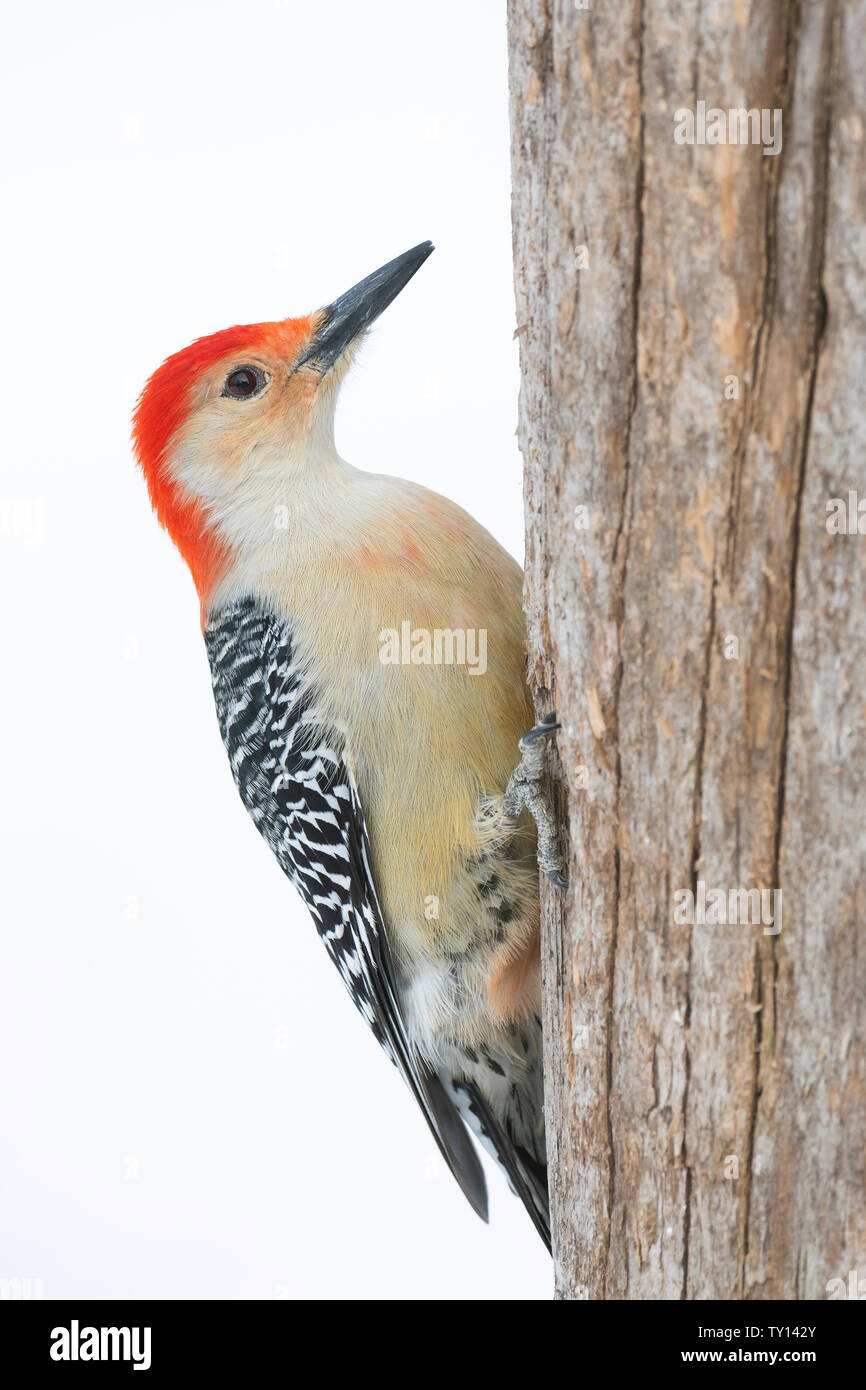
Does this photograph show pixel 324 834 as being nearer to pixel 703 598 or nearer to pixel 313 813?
pixel 313 813

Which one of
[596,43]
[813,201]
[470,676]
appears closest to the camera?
[813,201]

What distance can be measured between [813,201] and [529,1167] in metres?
Answer: 2.89

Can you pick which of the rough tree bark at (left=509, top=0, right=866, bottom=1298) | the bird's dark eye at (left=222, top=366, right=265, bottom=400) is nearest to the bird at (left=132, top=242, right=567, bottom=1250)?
the bird's dark eye at (left=222, top=366, right=265, bottom=400)

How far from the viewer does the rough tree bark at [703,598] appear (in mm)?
2076

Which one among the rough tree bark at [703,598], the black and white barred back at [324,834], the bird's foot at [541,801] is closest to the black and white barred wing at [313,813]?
the black and white barred back at [324,834]

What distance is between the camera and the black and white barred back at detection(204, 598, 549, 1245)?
3.26 meters

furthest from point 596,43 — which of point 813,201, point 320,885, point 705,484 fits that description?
point 320,885

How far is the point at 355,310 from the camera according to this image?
11.7ft

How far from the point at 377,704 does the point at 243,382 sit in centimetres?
116

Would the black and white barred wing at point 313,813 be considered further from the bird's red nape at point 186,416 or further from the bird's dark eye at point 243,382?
the bird's dark eye at point 243,382

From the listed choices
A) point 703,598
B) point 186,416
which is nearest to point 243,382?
point 186,416

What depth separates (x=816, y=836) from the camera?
7.49 feet

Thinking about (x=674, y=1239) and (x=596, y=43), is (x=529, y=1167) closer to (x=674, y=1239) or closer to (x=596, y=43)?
(x=674, y=1239)

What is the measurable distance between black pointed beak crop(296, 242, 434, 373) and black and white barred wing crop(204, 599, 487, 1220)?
2.73 feet
